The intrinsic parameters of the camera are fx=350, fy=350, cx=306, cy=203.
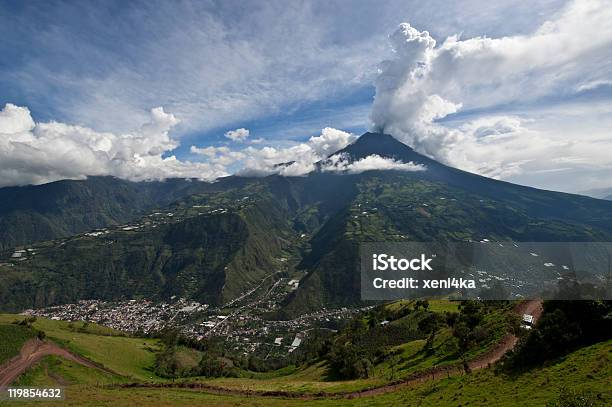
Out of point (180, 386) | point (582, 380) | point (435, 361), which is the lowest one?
point (180, 386)

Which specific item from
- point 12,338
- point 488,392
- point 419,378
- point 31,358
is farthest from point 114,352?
point 488,392

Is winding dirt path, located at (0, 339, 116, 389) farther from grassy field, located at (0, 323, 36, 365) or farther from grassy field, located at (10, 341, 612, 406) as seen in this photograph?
grassy field, located at (10, 341, 612, 406)

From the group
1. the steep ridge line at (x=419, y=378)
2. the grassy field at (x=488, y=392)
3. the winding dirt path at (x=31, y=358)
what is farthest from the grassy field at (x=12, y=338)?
the steep ridge line at (x=419, y=378)

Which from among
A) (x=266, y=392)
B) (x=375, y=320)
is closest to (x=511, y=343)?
(x=266, y=392)

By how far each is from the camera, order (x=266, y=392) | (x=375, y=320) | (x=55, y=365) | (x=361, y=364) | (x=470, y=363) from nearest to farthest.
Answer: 1. (x=470, y=363)
2. (x=266, y=392)
3. (x=361, y=364)
4. (x=55, y=365)
5. (x=375, y=320)

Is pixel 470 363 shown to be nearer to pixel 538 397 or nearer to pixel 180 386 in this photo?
pixel 538 397
